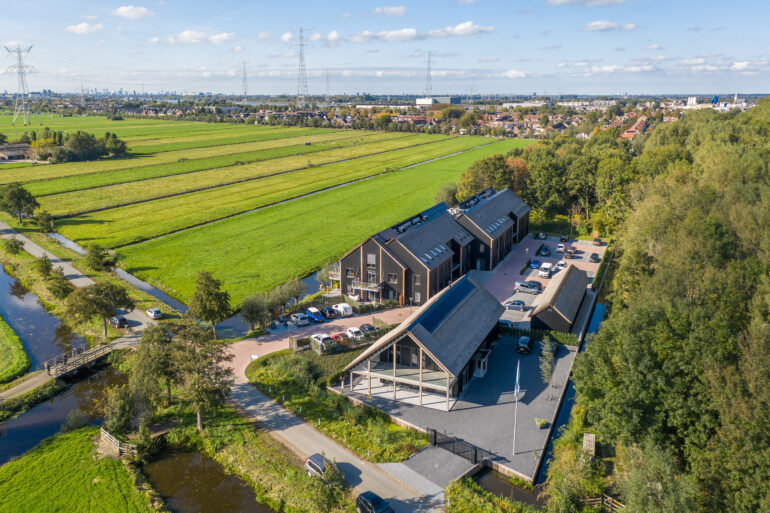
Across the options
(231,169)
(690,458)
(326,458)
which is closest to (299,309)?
(326,458)

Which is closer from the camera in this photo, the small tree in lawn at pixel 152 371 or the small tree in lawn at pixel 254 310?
the small tree in lawn at pixel 152 371

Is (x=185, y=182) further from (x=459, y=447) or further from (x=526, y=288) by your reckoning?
(x=459, y=447)

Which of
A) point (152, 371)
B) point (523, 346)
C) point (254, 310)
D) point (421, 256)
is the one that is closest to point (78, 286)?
point (254, 310)

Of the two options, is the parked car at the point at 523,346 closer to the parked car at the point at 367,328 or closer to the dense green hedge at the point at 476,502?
the parked car at the point at 367,328

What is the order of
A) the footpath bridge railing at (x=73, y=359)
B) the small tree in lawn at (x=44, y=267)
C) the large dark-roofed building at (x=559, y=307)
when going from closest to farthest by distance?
1. the footpath bridge railing at (x=73, y=359)
2. the large dark-roofed building at (x=559, y=307)
3. the small tree in lawn at (x=44, y=267)

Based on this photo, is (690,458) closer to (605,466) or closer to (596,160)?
(605,466)

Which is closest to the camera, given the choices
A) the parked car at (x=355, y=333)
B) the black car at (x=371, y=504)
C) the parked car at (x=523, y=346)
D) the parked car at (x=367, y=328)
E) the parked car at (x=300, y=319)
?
the black car at (x=371, y=504)

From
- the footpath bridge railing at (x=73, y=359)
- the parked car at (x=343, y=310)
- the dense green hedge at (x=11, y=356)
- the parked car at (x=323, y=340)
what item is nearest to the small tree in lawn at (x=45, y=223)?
the dense green hedge at (x=11, y=356)
